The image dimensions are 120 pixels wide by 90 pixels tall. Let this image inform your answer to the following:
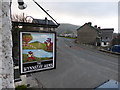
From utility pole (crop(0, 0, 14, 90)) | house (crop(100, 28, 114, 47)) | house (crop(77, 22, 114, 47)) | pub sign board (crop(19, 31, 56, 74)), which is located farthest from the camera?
house (crop(100, 28, 114, 47))

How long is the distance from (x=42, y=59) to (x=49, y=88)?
18.7 feet

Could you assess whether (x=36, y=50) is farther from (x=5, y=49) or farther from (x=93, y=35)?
(x=93, y=35)

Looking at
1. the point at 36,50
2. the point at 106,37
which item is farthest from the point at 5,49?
the point at 106,37

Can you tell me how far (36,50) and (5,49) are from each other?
868 mm

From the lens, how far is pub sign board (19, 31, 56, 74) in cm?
170

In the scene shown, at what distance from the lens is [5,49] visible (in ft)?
3.09

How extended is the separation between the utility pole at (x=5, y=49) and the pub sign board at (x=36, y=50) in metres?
0.72

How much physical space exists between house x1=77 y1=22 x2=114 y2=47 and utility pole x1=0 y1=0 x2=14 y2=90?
3510cm

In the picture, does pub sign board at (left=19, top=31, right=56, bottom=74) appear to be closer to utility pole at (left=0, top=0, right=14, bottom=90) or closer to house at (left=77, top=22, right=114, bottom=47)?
utility pole at (left=0, top=0, right=14, bottom=90)

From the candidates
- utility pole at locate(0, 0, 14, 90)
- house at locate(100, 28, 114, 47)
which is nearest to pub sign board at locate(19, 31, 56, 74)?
utility pole at locate(0, 0, 14, 90)

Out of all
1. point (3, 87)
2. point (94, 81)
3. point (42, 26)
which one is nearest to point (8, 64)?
point (3, 87)

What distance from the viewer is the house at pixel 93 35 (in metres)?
33.6

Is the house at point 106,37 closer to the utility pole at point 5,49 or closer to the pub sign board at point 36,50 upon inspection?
the pub sign board at point 36,50

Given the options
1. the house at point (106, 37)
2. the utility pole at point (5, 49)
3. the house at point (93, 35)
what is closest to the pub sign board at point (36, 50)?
the utility pole at point (5, 49)
